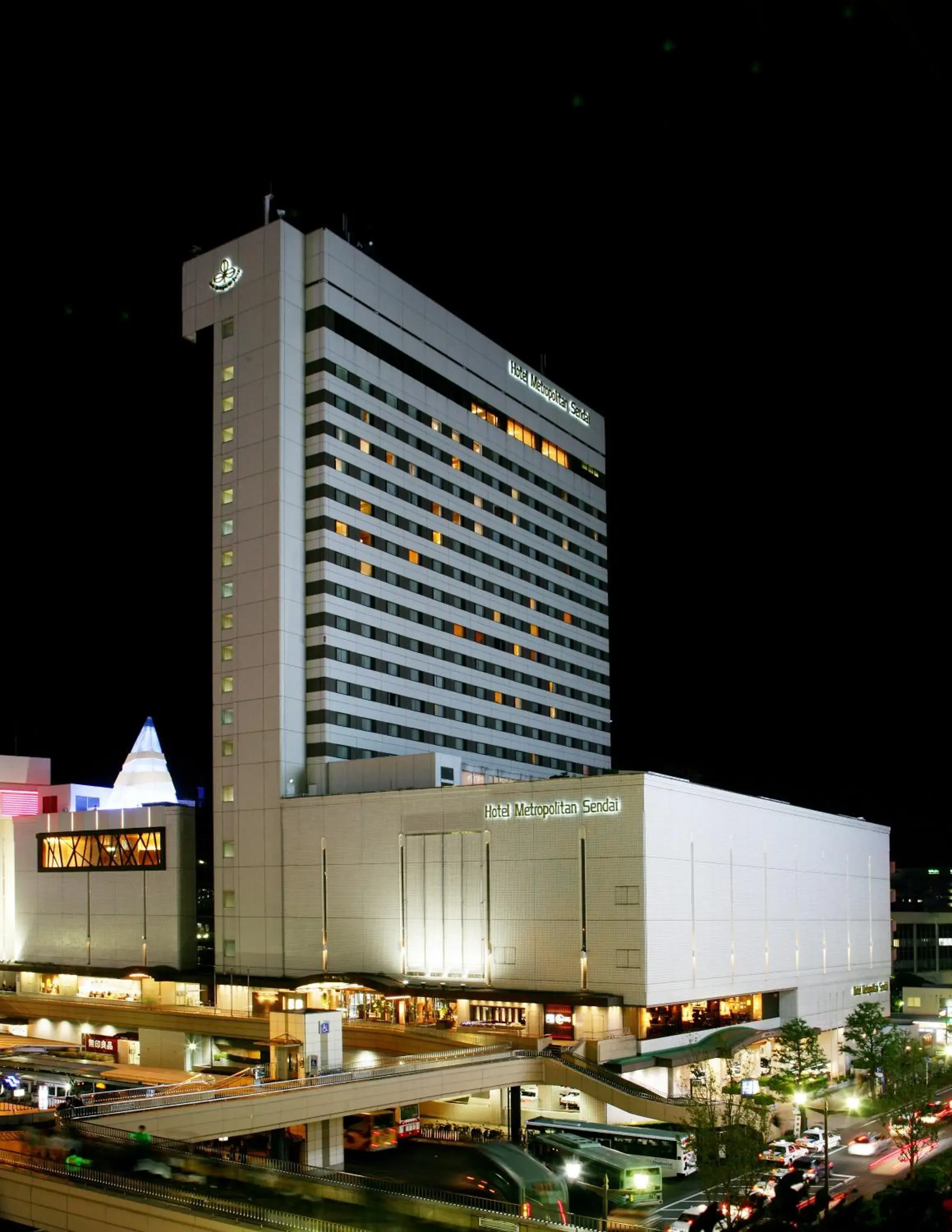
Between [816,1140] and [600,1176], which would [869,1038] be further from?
[600,1176]

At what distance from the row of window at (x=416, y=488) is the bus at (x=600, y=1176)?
5708 cm

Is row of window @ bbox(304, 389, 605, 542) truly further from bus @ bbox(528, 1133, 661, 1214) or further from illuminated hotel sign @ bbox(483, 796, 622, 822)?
bus @ bbox(528, 1133, 661, 1214)

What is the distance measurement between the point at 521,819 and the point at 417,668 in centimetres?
2800

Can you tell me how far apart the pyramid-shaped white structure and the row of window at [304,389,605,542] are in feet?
103

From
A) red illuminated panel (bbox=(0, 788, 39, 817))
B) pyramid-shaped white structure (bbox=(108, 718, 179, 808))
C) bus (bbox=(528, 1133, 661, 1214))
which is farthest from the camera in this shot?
red illuminated panel (bbox=(0, 788, 39, 817))

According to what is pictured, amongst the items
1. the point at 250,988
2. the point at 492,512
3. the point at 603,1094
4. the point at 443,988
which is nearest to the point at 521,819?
the point at 443,988

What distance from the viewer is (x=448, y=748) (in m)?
113

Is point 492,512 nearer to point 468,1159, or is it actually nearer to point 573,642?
point 573,642

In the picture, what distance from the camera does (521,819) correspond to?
8406 cm

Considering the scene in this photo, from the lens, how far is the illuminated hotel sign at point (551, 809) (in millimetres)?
80875

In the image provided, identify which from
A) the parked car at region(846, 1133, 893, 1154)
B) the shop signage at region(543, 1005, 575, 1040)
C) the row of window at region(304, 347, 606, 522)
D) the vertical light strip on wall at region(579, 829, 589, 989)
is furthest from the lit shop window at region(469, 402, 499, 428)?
the parked car at region(846, 1133, 893, 1154)

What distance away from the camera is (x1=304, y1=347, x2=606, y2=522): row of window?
344 ft

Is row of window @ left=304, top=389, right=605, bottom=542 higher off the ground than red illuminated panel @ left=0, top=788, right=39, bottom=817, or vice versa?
row of window @ left=304, top=389, right=605, bottom=542

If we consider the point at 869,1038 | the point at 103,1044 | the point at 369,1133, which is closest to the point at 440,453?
the point at 103,1044
